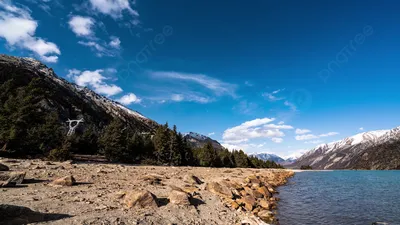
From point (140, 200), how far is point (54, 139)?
5788 cm

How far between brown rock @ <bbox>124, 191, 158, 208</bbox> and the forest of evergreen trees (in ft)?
106

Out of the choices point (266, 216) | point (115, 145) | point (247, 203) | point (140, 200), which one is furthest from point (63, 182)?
point (115, 145)

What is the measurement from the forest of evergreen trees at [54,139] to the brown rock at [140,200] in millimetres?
32331

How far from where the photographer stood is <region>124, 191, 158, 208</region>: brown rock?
13.5 metres

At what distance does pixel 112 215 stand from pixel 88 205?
206cm

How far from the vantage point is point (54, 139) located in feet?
197

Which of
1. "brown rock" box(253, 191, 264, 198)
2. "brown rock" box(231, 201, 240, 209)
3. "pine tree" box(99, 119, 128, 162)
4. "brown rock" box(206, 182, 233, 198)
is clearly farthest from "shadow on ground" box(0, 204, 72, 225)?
"pine tree" box(99, 119, 128, 162)

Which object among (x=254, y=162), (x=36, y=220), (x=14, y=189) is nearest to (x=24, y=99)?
(x=14, y=189)

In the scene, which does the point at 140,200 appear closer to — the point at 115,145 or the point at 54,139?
the point at 115,145

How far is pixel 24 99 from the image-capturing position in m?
39.0

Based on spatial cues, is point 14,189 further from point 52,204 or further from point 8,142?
point 8,142

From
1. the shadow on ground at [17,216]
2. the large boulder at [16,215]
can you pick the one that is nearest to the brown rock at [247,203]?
the shadow on ground at [17,216]

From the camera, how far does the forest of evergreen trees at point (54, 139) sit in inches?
1505

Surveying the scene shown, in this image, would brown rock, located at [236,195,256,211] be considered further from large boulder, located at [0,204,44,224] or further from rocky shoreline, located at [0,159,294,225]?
large boulder, located at [0,204,44,224]
